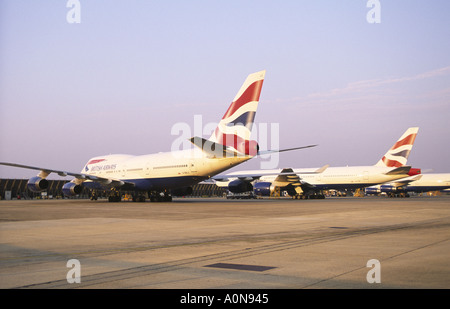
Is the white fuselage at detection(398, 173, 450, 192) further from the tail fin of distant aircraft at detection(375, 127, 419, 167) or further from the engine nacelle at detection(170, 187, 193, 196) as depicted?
the engine nacelle at detection(170, 187, 193, 196)

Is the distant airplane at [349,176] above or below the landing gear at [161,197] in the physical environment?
above

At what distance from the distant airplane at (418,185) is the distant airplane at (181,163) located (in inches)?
1617

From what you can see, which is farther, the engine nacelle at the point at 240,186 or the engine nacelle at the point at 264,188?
the engine nacelle at the point at 264,188

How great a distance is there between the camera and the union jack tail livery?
30.9 m

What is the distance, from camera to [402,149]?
186 ft

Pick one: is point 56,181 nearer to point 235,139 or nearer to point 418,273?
point 235,139

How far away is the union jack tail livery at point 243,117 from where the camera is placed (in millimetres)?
30859

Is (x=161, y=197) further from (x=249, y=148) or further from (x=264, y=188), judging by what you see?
(x=264, y=188)

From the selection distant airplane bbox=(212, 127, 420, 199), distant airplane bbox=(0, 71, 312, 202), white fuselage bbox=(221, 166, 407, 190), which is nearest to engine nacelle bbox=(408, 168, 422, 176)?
distant airplane bbox=(212, 127, 420, 199)

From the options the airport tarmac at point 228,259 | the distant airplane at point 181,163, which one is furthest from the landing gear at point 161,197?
the airport tarmac at point 228,259

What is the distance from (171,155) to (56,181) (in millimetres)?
48432

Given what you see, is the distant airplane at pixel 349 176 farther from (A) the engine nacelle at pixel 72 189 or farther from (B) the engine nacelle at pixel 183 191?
(A) the engine nacelle at pixel 72 189

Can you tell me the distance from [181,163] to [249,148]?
23.9 ft
